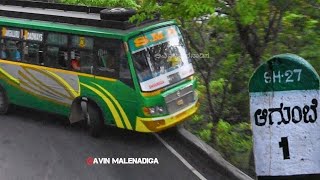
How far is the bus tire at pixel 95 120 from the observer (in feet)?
33.2

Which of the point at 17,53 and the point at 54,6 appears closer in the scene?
the point at 17,53

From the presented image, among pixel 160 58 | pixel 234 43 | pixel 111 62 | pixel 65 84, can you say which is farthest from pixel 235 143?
pixel 65 84

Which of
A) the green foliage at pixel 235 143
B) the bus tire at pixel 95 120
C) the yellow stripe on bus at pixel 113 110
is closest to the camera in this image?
the green foliage at pixel 235 143

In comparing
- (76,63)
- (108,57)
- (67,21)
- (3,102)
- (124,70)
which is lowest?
(3,102)

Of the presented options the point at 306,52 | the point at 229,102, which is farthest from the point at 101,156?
the point at 306,52

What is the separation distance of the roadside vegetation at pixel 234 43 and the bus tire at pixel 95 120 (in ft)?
6.93

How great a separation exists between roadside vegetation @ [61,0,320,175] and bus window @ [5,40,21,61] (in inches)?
140

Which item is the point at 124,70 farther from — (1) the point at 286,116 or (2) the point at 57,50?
(1) the point at 286,116

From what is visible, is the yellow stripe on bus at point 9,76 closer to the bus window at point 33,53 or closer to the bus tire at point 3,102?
the bus tire at point 3,102

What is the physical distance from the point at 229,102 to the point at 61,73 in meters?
3.74

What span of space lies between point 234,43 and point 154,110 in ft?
6.61

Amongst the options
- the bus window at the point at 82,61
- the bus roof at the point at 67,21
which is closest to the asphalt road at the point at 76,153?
the bus window at the point at 82,61

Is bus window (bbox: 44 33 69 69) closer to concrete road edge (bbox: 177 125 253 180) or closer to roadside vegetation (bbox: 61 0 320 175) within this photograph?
roadside vegetation (bbox: 61 0 320 175)

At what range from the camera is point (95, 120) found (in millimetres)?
10117
